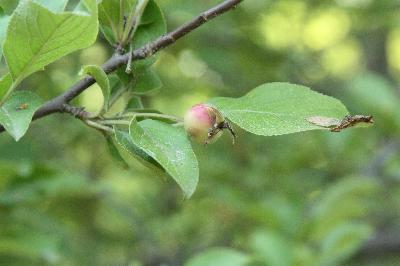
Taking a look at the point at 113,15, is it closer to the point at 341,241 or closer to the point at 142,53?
the point at 142,53

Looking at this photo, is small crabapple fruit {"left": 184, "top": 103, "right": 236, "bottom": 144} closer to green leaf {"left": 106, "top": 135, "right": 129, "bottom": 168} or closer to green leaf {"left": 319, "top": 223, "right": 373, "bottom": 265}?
green leaf {"left": 106, "top": 135, "right": 129, "bottom": 168}

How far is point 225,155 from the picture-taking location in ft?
7.41

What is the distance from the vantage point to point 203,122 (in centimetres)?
87

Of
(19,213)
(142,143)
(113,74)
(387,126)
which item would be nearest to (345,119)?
(142,143)

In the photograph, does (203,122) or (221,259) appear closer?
(203,122)

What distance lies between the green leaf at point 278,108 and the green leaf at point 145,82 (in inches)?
5.1

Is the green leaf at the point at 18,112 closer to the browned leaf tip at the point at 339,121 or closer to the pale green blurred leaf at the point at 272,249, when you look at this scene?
the browned leaf tip at the point at 339,121

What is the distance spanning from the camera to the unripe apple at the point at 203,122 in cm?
88

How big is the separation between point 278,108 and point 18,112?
30 centimetres

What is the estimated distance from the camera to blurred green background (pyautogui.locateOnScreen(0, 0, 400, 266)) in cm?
191

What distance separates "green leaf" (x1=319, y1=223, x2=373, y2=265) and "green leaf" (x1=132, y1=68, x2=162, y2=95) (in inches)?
31.1

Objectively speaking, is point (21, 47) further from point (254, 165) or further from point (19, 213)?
point (254, 165)

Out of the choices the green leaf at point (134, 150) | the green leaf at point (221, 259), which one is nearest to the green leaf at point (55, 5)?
the green leaf at point (134, 150)

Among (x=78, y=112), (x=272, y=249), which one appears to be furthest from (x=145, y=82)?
(x=272, y=249)
